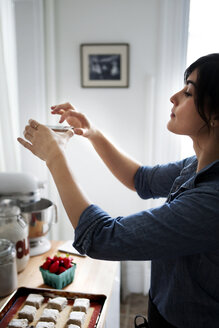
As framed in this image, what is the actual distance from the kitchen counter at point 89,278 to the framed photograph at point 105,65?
113 centimetres

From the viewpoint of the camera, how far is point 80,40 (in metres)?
1.95

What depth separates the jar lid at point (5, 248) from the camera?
3.43ft

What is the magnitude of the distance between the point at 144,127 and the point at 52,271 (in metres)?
1.18

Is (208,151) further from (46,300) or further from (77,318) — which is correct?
(46,300)

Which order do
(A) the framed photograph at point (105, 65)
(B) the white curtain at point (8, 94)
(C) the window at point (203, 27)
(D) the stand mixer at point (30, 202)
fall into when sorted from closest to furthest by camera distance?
(D) the stand mixer at point (30, 202)
(B) the white curtain at point (8, 94)
(C) the window at point (203, 27)
(A) the framed photograph at point (105, 65)

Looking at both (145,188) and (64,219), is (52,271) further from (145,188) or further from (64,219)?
(64,219)

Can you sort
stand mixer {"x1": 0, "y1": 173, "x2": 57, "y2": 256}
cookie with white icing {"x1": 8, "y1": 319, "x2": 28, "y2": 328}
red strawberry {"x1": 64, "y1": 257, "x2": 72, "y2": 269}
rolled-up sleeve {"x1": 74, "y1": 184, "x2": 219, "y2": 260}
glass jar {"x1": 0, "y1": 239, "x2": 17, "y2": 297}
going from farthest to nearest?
1. stand mixer {"x1": 0, "y1": 173, "x2": 57, "y2": 256}
2. red strawberry {"x1": 64, "y1": 257, "x2": 72, "y2": 269}
3. glass jar {"x1": 0, "y1": 239, "x2": 17, "y2": 297}
4. cookie with white icing {"x1": 8, "y1": 319, "x2": 28, "y2": 328}
5. rolled-up sleeve {"x1": 74, "y1": 184, "x2": 219, "y2": 260}

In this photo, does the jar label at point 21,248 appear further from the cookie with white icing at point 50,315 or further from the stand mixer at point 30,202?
the cookie with white icing at point 50,315

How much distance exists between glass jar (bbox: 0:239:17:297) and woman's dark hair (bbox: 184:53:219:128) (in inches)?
31.1

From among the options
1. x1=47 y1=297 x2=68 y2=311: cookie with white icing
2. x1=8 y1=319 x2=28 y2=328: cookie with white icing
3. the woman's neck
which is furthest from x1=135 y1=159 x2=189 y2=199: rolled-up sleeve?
x1=8 y1=319 x2=28 y2=328: cookie with white icing

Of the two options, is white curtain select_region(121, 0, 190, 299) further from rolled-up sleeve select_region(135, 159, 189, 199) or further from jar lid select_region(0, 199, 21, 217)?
jar lid select_region(0, 199, 21, 217)

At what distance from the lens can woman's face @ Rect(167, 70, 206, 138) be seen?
0.78 meters

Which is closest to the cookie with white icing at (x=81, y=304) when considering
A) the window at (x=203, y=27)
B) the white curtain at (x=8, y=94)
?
the white curtain at (x=8, y=94)

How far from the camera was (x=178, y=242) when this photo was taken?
2.17 feet
